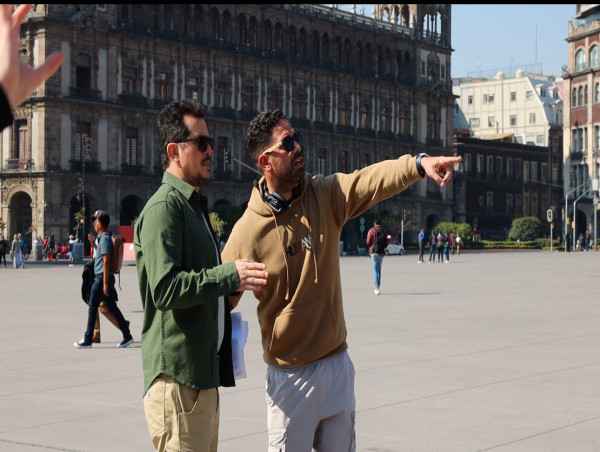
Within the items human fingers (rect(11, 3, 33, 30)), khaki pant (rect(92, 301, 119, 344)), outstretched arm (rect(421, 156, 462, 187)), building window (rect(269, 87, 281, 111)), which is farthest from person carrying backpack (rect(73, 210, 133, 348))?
building window (rect(269, 87, 281, 111))

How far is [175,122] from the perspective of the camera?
4.48m

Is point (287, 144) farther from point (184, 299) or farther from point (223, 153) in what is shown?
point (223, 153)

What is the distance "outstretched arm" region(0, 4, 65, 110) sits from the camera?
1.96 meters

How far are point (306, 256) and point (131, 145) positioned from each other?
2303 inches

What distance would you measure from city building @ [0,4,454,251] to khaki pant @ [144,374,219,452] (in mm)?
40815

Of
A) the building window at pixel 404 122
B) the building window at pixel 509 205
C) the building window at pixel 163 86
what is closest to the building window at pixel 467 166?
the building window at pixel 509 205

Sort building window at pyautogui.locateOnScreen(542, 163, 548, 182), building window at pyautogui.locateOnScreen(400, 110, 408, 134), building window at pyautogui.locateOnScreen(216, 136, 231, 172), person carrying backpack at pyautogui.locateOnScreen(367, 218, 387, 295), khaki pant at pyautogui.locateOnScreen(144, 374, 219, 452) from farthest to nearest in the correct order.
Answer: building window at pyautogui.locateOnScreen(542, 163, 548, 182), building window at pyautogui.locateOnScreen(400, 110, 408, 134), building window at pyautogui.locateOnScreen(216, 136, 231, 172), person carrying backpack at pyautogui.locateOnScreen(367, 218, 387, 295), khaki pant at pyautogui.locateOnScreen(144, 374, 219, 452)

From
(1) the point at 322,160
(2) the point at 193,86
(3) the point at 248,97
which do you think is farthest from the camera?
(1) the point at 322,160

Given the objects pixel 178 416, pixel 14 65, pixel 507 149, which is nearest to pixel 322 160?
pixel 507 149

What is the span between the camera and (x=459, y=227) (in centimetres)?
7794

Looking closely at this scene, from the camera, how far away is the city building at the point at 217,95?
189 ft

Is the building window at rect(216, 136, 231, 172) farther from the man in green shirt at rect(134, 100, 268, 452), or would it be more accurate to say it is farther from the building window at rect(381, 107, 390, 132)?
the man in green shirt at rect(134, 100, 268, 452)

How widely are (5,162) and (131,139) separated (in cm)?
734

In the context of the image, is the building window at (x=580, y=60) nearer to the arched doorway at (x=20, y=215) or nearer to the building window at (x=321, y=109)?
the building window at (x=321, y=109)
